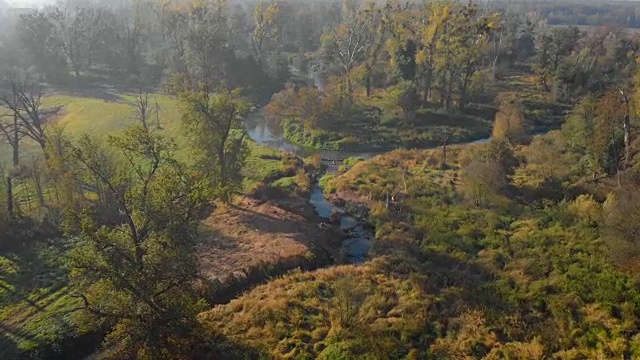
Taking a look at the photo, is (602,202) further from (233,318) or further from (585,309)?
(233,318)

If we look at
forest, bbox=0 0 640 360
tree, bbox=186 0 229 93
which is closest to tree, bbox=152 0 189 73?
tree, bbox=186 0 229 93

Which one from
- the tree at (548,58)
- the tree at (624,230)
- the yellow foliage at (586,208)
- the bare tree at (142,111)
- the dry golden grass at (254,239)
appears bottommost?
the dry golden grass at (254,239)

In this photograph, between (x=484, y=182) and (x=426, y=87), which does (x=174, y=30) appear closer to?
(x=426, y=87)

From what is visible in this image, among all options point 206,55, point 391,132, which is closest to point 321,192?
point 391,132

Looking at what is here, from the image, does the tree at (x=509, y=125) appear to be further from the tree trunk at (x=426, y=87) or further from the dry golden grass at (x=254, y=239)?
the dry golden grass at (x=254, y=239)

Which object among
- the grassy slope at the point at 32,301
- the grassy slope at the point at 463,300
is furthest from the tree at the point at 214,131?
the grassy slope at the point at 463,300

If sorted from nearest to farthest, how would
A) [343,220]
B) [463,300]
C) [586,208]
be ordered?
[463,300] → [586,208] → [343,220]

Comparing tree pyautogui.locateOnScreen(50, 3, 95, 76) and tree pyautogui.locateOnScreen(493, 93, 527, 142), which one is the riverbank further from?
tree pyautogui.locateOnScreen(50, 3, 95, 76)
